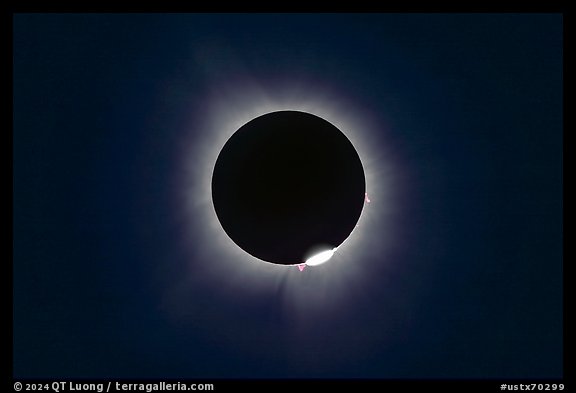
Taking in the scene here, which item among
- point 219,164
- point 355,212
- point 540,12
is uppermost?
point 540,12

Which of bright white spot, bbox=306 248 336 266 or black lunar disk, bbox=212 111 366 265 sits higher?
black lunar disk, bbox=212 111 366 265

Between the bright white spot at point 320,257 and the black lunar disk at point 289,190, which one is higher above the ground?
the black lunar disk at point 289,190

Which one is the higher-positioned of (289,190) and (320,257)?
(289,190)

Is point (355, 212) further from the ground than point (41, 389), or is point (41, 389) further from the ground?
point (355, 212)

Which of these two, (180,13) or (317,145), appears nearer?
(317,145)

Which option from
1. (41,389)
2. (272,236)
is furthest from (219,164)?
(41,389)

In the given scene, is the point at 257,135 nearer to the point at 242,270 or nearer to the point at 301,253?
the point at 301,253

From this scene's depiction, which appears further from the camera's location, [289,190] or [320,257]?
[320,257]
